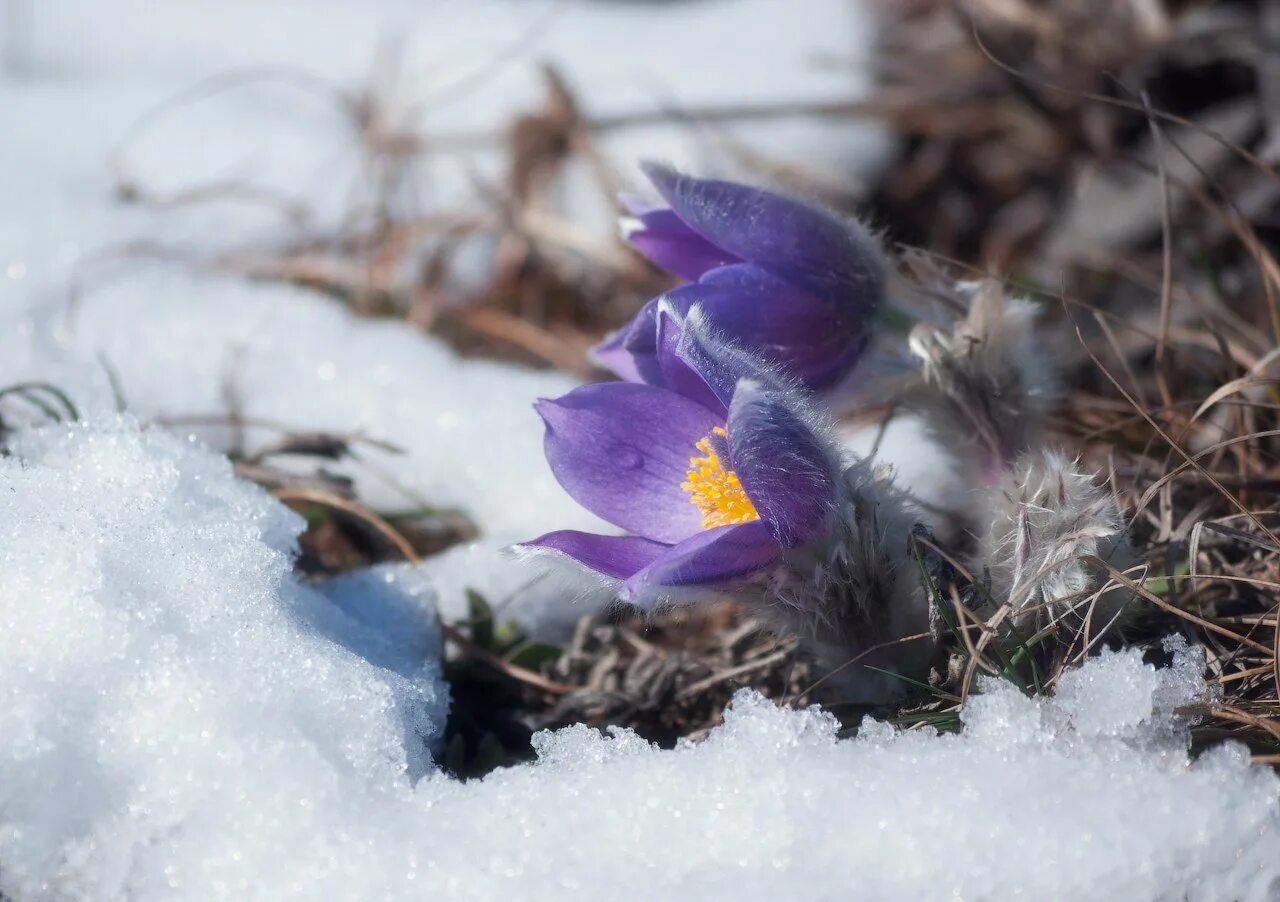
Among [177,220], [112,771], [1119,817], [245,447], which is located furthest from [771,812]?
[177,220]

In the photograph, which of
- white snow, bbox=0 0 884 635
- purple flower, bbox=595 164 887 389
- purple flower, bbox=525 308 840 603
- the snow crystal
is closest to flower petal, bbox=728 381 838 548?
purple flower, bbox=525 308 840 603

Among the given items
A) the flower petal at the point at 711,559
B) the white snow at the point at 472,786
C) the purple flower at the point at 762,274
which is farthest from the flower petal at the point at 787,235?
the white snow at the point at 472,786

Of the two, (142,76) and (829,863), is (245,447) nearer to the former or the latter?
(829,863)

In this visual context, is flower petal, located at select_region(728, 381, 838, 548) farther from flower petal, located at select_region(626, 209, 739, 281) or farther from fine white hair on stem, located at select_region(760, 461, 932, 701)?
flower petal, located at select_region(626, 209, 739, 281)

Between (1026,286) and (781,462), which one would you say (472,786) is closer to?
(781,462)

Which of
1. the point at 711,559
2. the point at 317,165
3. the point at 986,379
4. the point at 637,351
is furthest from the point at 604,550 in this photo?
the point at 317,165

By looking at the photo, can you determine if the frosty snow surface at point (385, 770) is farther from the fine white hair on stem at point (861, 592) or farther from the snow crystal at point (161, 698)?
the fine white hair on stem at point (861, 592)
